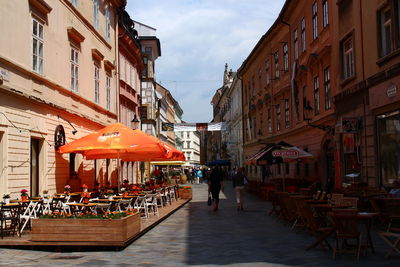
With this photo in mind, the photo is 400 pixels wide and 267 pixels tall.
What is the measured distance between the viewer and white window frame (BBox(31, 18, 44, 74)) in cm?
1612

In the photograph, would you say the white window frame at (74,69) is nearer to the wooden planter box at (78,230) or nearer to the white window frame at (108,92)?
the white window frame at (108,92)

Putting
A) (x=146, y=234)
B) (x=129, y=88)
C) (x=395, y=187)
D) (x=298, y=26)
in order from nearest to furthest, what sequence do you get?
(x=146, y=234), (x=395, y=187), (x=298, y=26), (x=129, y=88)

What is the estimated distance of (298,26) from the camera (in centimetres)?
2870

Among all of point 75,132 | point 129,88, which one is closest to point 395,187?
point 75,132

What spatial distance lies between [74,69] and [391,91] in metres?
11.9

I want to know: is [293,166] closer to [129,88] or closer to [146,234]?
[129,88]

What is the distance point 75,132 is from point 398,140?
37.6 feet

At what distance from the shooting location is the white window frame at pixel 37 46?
16125 millimetres

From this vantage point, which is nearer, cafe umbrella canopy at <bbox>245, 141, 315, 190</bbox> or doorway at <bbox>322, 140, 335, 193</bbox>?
cafe umbrella canopy at <bbox>245, 141, 315, 190</bbox>

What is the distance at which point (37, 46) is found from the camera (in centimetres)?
1642

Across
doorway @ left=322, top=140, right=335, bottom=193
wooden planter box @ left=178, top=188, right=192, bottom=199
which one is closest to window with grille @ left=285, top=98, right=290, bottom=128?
wooden planter box @ left=178, top=188, right=192, bottom=199

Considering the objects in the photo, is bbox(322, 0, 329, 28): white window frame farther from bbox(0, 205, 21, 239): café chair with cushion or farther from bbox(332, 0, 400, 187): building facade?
bbox(0, 205, 21, 239): café chair with cushion

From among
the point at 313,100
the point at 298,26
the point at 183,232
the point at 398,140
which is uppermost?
the point at 298,26

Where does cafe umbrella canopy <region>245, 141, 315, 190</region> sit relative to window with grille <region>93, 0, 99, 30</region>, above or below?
below
